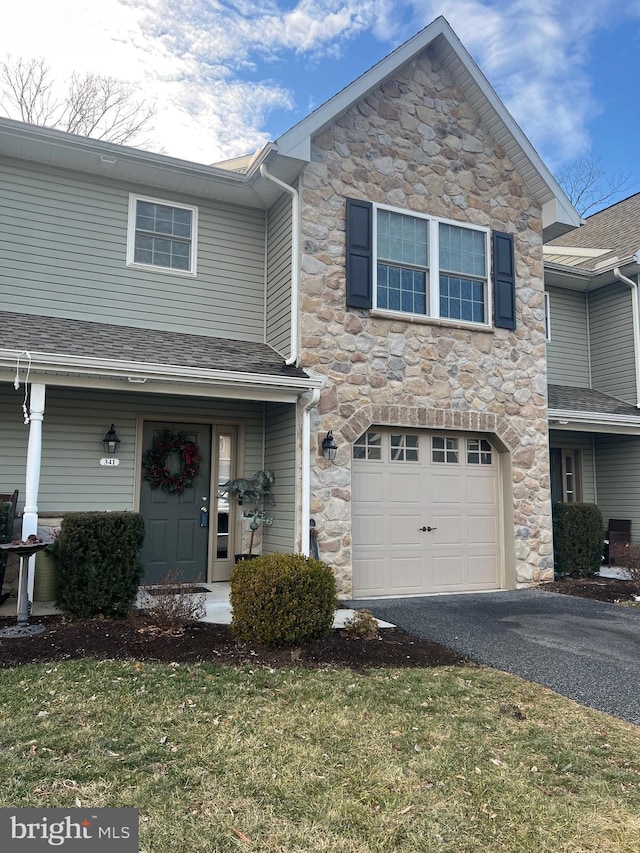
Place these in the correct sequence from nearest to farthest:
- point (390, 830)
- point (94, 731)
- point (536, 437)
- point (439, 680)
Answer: point (390, 830)
point (94, 731)
point (439, 680)
point (536, 437)

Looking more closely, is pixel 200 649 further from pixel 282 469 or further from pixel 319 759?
pixel 282 469

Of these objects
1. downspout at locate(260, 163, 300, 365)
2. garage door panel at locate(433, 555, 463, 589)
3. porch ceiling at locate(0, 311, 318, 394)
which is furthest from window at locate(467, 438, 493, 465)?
downspout at locate(260, 163, 300, 365)

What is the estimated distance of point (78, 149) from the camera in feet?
24.7

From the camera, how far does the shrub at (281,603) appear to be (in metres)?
5.02

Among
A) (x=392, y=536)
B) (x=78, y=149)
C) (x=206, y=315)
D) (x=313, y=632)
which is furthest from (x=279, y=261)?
(x=313, y=632)

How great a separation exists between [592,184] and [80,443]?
68.1ft

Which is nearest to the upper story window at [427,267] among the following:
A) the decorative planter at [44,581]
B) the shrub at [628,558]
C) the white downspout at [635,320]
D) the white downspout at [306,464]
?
the white downspout at [306,464]

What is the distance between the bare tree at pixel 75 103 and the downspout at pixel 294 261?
424 inches

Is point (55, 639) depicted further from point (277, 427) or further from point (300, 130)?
point (300, 130)

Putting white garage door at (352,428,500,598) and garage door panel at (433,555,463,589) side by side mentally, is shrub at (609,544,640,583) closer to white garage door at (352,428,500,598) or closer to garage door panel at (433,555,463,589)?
white garage door at (352,428,500,598)

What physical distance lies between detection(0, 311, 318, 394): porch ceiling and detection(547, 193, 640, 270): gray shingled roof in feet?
24.5

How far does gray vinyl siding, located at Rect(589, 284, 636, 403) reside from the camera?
37.3 feet

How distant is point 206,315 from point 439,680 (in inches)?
230

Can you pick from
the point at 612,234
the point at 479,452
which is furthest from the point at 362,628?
the point at 612,234
